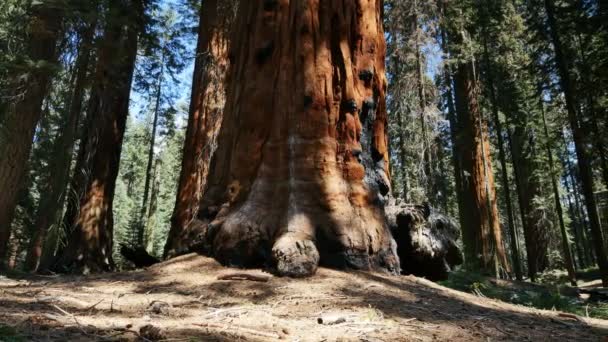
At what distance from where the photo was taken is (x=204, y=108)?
9.38m

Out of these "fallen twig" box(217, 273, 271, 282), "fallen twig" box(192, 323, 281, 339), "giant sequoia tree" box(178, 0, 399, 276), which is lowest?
"fallen twig" box(192, 323, 281, 339)

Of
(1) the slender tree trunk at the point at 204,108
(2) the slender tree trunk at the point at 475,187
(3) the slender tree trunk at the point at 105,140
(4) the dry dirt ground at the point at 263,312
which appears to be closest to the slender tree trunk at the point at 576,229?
(2) the slender tree trunk at the point at 475,187

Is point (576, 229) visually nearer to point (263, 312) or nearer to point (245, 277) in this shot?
point (245, 277)

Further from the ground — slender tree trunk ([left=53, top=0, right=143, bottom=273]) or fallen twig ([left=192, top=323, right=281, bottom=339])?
slender tree trunk ([left=53, top=0, right=143, bottom=273])

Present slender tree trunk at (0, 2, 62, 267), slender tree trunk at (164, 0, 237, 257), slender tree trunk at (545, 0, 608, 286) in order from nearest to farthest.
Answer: slender tree trunk at (0, 2, 62, 267) → slender tree trunk at (164, 0, 237, 257) → slender tree trunk at (545, 0, 608, 286)

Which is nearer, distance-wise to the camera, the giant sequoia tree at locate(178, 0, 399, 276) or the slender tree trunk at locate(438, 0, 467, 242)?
the giant sequoia tree at locate(178, 0, 399, 276)

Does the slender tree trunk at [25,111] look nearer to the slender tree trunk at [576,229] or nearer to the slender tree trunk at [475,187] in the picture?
the slender tree trunk at [475,187]

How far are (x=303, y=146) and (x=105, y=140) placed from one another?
23.6 ft

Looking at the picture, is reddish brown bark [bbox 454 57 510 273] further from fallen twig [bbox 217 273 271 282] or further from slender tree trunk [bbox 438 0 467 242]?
fallen twig [bbox 217 273 271 282]

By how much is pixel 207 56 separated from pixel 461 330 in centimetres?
831

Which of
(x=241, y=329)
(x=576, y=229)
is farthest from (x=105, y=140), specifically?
(x=576, y=229)

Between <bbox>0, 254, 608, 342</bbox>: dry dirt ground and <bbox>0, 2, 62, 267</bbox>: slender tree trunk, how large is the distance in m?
5.64

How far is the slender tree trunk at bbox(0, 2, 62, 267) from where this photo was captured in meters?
8.53

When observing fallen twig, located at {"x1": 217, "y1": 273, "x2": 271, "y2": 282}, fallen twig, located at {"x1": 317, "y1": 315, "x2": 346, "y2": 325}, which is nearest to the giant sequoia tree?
fallen twig, located at {"x1": 217, "y1": 273, "x2": 271, "y2": 282}
